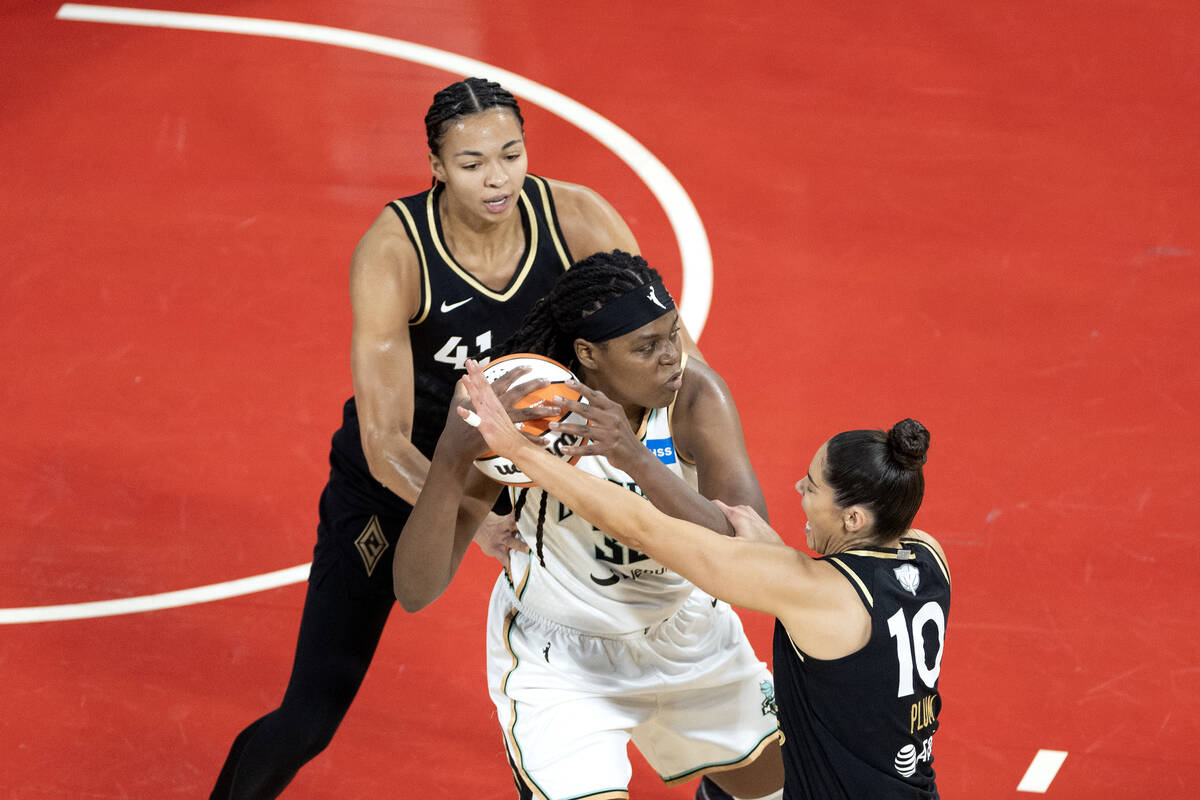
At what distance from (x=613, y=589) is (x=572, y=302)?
2.52 feet

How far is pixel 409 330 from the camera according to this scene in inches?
177

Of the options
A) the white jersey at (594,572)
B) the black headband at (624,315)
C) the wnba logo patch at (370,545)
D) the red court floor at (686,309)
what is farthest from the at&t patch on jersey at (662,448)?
the red court floor at (686,309)

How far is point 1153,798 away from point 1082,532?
1.35m

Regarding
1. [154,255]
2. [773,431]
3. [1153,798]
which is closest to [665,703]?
[1153,798]

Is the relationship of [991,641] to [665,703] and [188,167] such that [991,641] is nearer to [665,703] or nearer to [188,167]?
[665,703]

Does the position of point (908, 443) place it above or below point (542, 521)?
above

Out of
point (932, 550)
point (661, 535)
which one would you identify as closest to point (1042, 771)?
point (932, 550)

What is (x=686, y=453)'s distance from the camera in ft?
12.8

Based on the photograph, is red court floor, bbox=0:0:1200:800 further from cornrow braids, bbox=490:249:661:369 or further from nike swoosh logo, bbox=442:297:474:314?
cornrow braids, bbox=490:249:661:369

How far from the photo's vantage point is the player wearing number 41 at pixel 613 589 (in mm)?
3611

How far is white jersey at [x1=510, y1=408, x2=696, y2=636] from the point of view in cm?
380

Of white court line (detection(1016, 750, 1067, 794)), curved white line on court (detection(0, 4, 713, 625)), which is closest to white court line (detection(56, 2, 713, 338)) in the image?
curved white line on court (detection(0, 4, 713, 625))

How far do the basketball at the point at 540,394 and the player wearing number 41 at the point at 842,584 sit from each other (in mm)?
79

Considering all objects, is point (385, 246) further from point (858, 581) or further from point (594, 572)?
point (858, 581)
